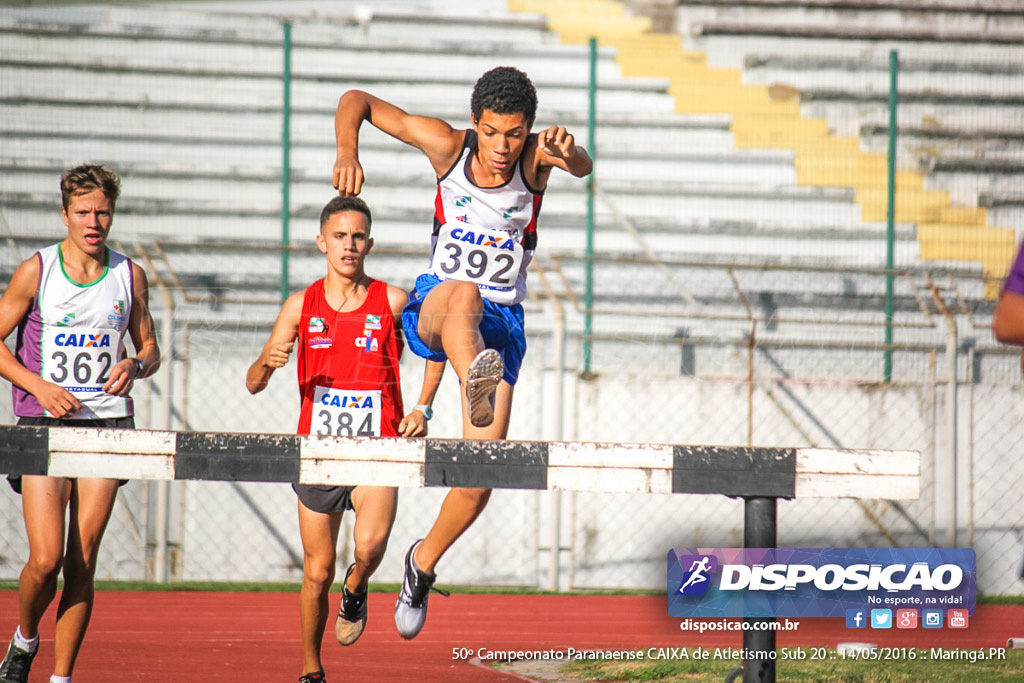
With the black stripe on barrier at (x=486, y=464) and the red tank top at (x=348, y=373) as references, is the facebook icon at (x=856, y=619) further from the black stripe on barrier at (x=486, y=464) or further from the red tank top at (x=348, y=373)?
the red tank top at (x=348, y=373)

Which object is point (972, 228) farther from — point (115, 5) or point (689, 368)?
point (115, 5)

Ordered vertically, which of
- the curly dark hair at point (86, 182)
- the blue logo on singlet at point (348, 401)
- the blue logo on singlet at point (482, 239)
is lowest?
the blue logo on singlet at point (348, 401)

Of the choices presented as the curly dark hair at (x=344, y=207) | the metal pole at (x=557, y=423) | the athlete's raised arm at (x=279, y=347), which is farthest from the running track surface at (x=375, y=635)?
the curly dark hair at (x=344, y=207)

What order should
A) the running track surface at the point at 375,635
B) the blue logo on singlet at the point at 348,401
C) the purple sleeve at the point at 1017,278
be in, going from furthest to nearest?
the running track surface at the point at 375,635 → the blue logo on singlet at the point at 348,401 → the purple sleeve at the point at 1017,278

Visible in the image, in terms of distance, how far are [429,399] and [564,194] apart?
6.14 metres

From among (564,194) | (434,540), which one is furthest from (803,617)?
(564,194)

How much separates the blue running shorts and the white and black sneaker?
80 cm

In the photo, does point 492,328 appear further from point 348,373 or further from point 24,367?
point 24,367

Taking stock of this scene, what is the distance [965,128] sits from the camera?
11.0m

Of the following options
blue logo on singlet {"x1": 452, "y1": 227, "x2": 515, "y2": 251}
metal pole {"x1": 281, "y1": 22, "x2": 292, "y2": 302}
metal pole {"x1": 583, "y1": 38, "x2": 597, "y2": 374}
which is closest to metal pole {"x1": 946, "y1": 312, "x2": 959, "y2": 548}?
metal pole {"x1": 583, "y1": 38, "x2": 597, "y2": 374}

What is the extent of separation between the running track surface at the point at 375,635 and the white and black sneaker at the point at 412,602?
2.98 ft

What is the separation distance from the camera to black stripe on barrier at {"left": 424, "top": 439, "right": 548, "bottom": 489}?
3420 millimetres

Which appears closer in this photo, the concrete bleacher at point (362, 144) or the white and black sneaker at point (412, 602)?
the white and black sneaker at point (412, 602)

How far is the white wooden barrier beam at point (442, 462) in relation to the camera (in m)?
3.37
